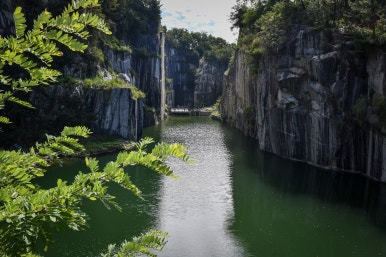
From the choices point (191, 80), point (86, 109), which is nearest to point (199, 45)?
A: point (191, 80)

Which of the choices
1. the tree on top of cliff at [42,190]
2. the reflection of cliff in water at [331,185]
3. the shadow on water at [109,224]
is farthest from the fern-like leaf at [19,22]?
the reflection of cliff in water at [331,185]

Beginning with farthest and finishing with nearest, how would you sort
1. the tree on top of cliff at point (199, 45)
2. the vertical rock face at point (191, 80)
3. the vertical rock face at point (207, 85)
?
the tree on top of cliff at point (199, 45), the vertical rock face at point (191, 80), the vertical rock face at point (207, 85)

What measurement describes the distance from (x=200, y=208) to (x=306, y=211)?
7199mm

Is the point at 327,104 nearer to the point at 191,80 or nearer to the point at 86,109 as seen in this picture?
the point at 86,109

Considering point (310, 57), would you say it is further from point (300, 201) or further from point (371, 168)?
point (300, 201)

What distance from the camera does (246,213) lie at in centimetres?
2492

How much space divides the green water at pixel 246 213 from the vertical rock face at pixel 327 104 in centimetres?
201

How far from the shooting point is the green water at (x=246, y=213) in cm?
1983

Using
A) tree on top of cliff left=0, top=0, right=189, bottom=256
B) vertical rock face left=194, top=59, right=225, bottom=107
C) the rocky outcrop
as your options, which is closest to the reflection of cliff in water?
the rocky outcrop

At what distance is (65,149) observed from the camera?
5.04 meters

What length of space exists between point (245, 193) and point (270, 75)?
20378 millimetres

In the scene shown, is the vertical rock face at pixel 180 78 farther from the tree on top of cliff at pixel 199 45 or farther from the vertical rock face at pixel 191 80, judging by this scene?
the tree on top of cliff at pixel 199 45

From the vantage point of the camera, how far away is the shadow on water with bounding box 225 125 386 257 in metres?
20.1

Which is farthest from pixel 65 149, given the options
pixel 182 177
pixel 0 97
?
pixel 182 177
